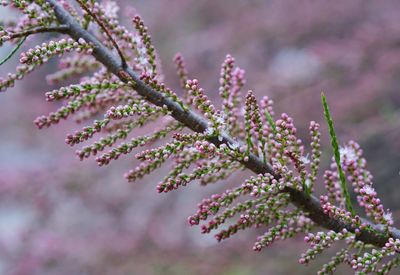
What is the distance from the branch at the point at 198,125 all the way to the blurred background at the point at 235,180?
4.86ft

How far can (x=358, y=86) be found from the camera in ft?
9.29

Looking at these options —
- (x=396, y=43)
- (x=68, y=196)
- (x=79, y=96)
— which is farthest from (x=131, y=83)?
(x=68, y=196)

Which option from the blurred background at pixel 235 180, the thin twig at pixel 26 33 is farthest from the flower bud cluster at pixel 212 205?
the blurred background at pixel 235 180

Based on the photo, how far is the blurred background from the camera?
8.95 ft

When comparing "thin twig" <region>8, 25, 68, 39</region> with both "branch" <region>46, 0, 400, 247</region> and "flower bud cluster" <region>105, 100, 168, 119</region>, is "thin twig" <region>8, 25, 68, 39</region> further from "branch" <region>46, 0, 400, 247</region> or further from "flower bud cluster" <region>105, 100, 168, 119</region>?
"flower bud cluster" <region>105, 100, 168, 119</region>

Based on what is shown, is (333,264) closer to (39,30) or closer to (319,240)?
(319,240)

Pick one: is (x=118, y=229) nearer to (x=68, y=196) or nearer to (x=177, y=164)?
(x=68, y=196)

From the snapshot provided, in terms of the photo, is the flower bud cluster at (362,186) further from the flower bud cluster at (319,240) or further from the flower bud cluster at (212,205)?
the flower bud cluster at (212,205)

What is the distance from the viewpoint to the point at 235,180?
2.93 metres

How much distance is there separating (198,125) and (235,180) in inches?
82.1

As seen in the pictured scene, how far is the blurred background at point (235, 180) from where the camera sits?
2727 mm

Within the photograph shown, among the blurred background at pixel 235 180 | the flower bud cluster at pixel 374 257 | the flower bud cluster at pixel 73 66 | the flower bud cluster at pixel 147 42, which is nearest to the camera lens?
the flower bud cluster at pixel 374 257

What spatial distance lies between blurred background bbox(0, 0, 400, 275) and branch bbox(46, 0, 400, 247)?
1480mm

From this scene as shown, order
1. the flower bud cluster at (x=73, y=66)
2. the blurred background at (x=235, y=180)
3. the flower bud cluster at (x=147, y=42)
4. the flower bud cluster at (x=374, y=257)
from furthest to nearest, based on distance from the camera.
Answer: the blurred background at (x=235, y=180), the flower bud cluster at (x=73, y=66), the flower bud cluster at (x=147, y=42), the flower bud cluster at (x=374, y=257)
